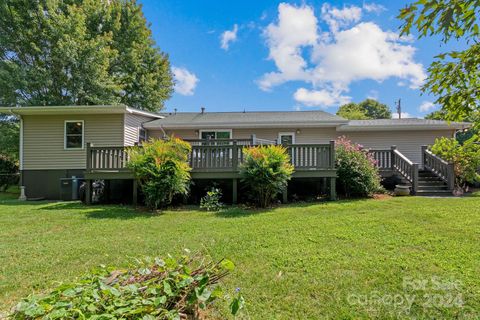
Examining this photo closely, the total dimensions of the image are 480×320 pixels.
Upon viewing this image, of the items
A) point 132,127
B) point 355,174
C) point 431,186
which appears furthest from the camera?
point 132,127

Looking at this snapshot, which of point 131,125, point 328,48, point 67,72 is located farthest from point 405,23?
point 67,72

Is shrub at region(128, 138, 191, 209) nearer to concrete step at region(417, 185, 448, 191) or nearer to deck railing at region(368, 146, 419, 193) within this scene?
deck railing at region(368, 146, 419, 193)

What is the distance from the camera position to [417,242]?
426cm

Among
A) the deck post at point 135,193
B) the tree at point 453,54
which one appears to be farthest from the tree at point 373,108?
the tree at point 453,54

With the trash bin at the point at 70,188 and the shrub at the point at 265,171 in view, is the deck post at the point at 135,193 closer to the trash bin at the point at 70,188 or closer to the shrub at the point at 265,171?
the shrub at the point at 265,171

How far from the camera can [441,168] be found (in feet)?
31.9

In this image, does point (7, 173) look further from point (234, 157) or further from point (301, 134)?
point (301, 134)

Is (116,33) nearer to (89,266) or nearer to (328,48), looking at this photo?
(328,48)

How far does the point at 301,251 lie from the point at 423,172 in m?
9.31

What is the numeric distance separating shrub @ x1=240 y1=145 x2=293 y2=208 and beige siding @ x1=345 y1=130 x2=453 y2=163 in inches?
280

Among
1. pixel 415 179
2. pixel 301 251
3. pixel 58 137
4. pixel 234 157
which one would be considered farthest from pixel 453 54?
pixel 58 137

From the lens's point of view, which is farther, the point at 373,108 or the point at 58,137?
the point at 373,108

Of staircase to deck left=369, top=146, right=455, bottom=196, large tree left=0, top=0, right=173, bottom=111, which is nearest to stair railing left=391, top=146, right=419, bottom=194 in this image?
staircase to deck left=369, top=146, right=455, bottom=196

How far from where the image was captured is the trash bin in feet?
34.0
